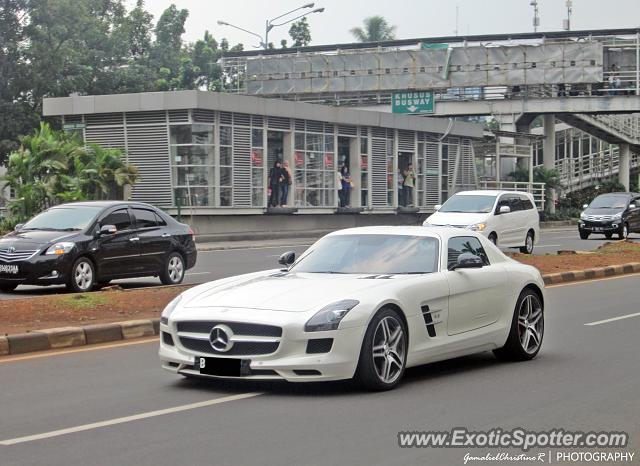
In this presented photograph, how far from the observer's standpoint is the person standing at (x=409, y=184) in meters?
49.9

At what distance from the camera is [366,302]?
860 centimetres

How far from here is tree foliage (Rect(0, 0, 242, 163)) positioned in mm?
51531

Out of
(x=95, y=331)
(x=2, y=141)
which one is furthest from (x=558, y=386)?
(x=2, y=141)

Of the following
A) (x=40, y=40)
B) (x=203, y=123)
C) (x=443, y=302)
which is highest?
(x=40, y=40)

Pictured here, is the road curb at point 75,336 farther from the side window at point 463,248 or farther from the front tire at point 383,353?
the front tire at point 383,353

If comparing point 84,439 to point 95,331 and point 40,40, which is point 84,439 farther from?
point 40,40

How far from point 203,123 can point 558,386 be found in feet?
99.9

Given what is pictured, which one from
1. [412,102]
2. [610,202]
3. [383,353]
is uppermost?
[412,102]

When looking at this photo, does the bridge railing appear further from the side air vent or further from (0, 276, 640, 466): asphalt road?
the side air vent

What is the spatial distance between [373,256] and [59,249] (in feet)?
27.9

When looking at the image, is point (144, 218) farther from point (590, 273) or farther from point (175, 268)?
point (590, 273)

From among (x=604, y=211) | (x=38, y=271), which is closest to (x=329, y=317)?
(x=38, y=271)

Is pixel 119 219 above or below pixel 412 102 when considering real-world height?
below

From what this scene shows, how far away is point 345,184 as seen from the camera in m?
46.3
